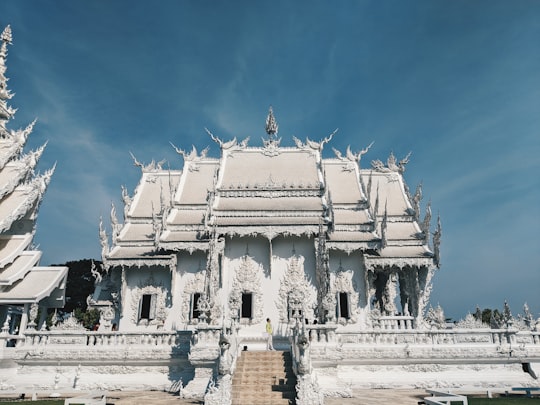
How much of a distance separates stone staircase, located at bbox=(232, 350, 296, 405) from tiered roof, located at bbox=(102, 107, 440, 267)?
17.1ft

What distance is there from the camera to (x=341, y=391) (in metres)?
9.99

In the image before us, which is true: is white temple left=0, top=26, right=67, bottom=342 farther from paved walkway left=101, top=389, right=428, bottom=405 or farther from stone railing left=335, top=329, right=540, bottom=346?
stone railing left=335, top=329, right=540, bottom=346

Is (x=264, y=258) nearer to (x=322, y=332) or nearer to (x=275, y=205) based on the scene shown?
(x=275, y=205)

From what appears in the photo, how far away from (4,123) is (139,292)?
11.4 metres

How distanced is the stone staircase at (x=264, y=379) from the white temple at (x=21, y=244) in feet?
23.6

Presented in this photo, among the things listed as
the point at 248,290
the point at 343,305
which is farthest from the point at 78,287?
the point at 343,305

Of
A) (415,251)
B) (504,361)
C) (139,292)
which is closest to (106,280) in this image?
(139,292)

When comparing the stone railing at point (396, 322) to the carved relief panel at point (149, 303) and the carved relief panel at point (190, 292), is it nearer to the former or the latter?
the carved relief panel at point (190, 292)

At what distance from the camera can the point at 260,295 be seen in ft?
51.7

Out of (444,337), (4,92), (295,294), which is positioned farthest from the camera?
(4,92)

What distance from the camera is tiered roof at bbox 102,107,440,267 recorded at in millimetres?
15930

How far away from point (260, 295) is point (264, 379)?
626 cm

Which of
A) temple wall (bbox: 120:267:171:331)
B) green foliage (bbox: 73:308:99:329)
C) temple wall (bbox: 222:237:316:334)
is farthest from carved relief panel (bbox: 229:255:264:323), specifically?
green foliage (bbox: 73:308:99:329)

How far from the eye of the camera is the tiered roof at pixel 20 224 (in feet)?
44.2
